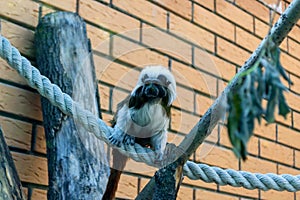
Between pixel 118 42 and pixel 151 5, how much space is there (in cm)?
30


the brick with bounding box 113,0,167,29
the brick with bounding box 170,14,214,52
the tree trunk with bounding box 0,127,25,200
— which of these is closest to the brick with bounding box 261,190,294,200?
the brick with bounding box 170,14,214,52

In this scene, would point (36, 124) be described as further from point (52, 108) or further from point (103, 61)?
point (103, 61)

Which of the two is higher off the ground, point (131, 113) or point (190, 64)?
point (190, 64)

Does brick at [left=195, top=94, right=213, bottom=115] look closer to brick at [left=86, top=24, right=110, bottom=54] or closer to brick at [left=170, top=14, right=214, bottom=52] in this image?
brick at [left=170, top=14, right=214, bottom=52]

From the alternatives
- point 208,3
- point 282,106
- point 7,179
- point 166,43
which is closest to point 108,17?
point 166,43

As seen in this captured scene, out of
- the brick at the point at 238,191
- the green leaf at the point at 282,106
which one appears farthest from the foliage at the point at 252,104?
the brick at the point at 238,191

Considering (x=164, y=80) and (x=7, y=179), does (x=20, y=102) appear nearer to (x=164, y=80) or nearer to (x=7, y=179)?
(x=7, y=179)

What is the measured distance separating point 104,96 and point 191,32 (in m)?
0.66

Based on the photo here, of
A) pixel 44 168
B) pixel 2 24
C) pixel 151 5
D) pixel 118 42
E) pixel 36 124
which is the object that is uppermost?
pixel 151 5

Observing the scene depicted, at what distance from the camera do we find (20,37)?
7.23 feet

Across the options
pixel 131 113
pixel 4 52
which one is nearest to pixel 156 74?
pixel 131 113

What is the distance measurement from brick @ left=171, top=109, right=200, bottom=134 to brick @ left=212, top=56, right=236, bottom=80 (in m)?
0.36

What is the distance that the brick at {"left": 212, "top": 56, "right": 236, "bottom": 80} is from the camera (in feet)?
9.66

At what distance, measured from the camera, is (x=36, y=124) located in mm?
2176
